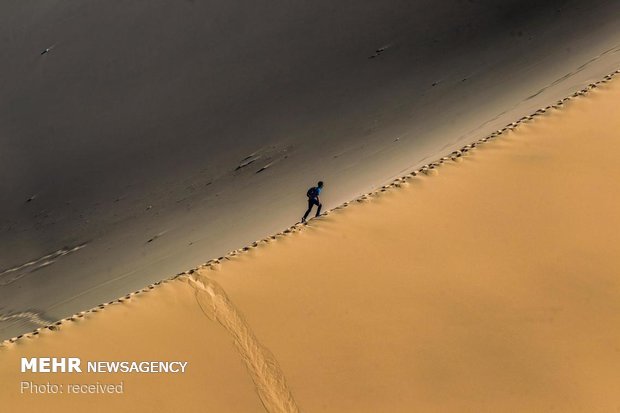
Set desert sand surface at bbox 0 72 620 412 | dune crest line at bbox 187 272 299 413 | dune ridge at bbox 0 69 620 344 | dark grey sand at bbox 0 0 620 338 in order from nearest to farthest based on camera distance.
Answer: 1. desert sand surface at bbox 0 72 620 412
2. dune crest line at bbox 187 272 299 413
3. dune ridge at bbox 0 69 620 344
4. dark grey sand at bbox 0 0 620 338

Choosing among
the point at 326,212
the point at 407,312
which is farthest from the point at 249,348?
the point at 326,212

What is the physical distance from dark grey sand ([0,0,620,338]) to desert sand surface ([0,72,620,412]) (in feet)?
6.17

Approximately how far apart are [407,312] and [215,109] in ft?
16.0

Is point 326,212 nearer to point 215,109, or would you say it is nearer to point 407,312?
point 407,312

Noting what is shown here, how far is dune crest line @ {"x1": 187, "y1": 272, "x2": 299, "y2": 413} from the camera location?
6148 mm

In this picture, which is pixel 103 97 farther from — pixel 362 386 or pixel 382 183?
pixel 362 386

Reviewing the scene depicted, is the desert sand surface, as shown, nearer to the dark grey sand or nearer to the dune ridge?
the dune ridge

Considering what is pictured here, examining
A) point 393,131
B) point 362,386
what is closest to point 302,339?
point 362,386

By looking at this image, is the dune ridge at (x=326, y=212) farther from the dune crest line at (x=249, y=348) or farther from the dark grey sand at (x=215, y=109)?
the dark grey sand at (x=215, y=109)

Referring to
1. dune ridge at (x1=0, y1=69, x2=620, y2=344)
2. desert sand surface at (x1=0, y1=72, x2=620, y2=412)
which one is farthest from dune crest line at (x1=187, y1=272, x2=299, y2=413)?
dune ridge at (x1=0, y1=69, x2=620, y2=344)

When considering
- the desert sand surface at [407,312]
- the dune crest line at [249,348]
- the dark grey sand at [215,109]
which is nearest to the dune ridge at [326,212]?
the desert sand surface at [407,312]

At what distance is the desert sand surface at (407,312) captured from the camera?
238 inches

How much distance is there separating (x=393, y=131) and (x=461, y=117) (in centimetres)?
113

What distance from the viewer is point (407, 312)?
21.2ft
